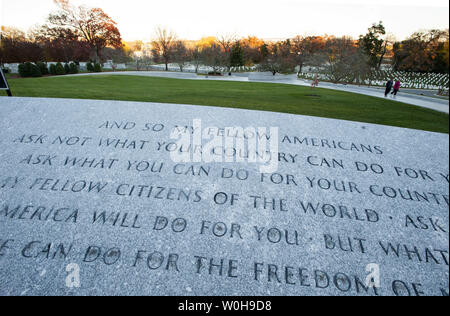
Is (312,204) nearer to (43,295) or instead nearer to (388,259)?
(388,259)

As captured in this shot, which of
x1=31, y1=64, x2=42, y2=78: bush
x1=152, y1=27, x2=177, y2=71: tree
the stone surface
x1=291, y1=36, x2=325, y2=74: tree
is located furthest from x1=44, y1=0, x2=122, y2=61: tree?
the stone surface

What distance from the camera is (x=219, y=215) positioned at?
3836mm

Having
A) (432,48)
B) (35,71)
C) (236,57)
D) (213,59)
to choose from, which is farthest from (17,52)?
(432,48)

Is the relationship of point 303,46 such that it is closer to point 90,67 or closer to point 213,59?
point 213,59

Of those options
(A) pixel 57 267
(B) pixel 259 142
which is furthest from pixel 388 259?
(A) pixel 57 267

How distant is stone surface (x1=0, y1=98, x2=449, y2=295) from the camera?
9.93 ft

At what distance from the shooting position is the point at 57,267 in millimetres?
3125

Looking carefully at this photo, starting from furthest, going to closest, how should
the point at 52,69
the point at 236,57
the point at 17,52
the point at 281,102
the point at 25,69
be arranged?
the point at 236,57, the point at 17,52, the point at 52,69, the point at 25,69, the point at 281,102

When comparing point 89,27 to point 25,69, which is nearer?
point 25,69

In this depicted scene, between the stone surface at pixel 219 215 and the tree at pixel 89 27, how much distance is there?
5453 centimetres

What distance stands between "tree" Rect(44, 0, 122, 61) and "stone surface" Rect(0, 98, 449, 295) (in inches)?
2147

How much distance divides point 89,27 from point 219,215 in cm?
6155

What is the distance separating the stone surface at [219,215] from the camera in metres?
3.03

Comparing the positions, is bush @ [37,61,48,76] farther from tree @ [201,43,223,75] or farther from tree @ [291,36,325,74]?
tree @ [291,36,325,74]
